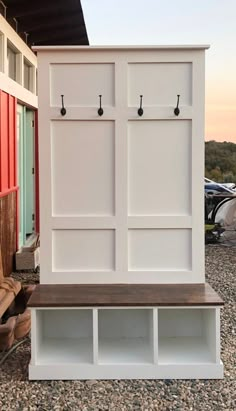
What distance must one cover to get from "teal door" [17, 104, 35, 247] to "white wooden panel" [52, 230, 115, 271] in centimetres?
338

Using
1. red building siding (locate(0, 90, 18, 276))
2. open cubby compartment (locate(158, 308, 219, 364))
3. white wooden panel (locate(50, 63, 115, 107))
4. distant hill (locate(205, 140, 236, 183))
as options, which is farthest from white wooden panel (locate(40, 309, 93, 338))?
distant hill (locate(205, 140, 236, 183))

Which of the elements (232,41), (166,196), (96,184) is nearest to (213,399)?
(166,196)

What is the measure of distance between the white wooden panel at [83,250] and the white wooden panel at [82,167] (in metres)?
0.14

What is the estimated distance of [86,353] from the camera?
2.88 m

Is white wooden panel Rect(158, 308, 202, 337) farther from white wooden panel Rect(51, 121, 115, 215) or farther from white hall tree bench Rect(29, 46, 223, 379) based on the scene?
white wooden panel Rect(51, 121, 115, 215)

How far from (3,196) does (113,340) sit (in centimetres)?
245

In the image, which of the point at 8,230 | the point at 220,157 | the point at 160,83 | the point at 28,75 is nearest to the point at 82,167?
the point at 160,83

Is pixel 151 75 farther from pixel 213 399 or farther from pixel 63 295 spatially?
pixel 213 399

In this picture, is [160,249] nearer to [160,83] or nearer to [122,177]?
[122,177]

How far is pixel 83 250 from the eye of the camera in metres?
3.03

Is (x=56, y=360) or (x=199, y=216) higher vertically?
(x=199, y=216)

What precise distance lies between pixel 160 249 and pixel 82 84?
112 centimetres

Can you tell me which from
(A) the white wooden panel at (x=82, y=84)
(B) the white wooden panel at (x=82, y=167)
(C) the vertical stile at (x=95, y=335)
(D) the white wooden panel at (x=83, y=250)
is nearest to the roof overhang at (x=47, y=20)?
(A) the white wooden panel at (x=82, y=84)

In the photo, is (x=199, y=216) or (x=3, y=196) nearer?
(x=199, y=216)
